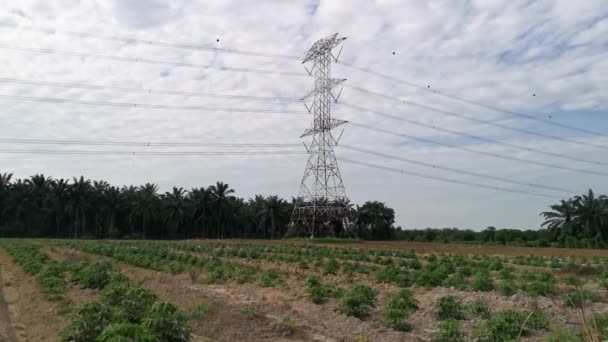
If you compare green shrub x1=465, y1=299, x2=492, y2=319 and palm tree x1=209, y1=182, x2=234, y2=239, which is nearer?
green shrub x1=465, y1=299, x2=492, y2=319

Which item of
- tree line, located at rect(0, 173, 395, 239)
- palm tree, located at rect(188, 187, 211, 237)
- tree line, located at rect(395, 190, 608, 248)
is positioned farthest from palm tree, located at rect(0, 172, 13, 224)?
tree line, located at rect(395, 190, 608, 248)

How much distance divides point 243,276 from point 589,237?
66370 mm

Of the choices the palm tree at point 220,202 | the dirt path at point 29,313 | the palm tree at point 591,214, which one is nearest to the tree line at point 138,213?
the palm tree at point 220,202

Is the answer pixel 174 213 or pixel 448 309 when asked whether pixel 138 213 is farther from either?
pixel 448 309

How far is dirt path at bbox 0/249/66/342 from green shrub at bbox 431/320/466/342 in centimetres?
702

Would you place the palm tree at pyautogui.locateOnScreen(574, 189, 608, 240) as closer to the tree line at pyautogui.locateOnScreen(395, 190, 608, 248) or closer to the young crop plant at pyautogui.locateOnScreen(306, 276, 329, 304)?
the tree line at pyautogui.locateOnScreen(395, 190, 608, 248)

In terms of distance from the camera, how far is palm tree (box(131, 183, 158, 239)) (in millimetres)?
88812

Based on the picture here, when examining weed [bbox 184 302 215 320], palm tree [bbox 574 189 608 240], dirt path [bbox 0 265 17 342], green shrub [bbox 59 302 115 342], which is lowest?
dirt path [bbox 0 265 17 342]

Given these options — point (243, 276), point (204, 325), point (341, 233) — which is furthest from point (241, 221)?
point (204, 325)

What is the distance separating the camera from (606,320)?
32.4 feet

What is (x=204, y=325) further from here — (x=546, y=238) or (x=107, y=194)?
(x=107, y=194)

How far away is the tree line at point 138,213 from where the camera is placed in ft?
278

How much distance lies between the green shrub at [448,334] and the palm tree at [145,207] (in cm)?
8263

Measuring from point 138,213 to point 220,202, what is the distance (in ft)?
43.1
